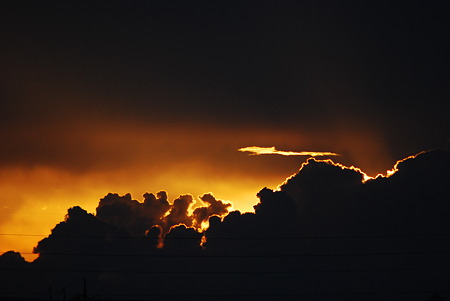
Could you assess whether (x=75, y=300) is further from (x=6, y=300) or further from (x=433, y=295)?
(x=433, y=295)

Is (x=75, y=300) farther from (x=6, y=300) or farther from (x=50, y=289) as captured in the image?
(x=6, y=300)

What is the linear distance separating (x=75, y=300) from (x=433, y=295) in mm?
74446

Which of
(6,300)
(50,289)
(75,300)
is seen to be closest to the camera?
(75,300)

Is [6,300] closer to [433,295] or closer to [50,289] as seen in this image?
[50,289]

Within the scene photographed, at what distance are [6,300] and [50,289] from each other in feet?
154

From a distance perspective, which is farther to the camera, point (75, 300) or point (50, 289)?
point (50, 289)

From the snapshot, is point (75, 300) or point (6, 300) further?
point (6, 300)

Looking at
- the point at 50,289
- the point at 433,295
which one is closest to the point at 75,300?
the point at 50,289

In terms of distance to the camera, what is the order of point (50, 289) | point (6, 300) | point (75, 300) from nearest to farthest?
point (75, 300) < point (50, 289) < point (6, 300)

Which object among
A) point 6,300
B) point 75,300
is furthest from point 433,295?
point 6,300

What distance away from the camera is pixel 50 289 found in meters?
159

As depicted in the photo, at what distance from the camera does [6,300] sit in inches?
7869

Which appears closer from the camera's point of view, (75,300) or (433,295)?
(75,300)

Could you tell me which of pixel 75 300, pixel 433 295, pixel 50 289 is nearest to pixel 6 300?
pixel 50 289
